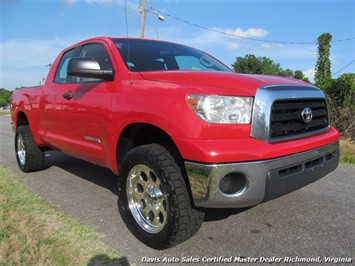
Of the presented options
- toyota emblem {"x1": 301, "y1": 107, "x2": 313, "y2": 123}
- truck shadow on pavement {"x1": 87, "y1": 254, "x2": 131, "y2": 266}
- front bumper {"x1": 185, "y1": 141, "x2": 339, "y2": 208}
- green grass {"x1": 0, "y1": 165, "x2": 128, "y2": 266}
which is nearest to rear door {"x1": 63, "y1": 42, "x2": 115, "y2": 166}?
green grass {"x1": 0, "y1": 165, "x2": 128, "y2": 266}

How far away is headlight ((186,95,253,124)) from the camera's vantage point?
2.50 m

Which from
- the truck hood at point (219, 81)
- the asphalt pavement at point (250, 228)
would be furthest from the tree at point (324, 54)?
the truck hood at point (219, 81)

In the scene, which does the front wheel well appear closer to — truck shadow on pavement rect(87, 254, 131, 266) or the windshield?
the windshield

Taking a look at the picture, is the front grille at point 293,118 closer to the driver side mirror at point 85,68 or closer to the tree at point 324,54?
the driver side mirror at point 85,68

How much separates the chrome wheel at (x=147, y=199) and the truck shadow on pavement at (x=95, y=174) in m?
0.69

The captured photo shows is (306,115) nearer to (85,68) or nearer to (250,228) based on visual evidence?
(250,228)

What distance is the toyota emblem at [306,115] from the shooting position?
284cm

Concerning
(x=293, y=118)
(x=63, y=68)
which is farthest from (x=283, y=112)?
(x=63, y=68)

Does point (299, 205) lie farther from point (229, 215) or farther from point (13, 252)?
point (13, 252)

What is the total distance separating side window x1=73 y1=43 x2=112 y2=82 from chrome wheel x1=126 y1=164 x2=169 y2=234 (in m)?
1.25

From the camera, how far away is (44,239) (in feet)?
9.74

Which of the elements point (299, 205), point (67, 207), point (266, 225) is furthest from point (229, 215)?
point (67, 207)

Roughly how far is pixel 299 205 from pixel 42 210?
2.84m

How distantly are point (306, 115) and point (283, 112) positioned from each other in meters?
0.30
